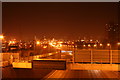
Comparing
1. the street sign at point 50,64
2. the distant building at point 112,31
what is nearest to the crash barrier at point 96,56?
the street sign at point 50,64

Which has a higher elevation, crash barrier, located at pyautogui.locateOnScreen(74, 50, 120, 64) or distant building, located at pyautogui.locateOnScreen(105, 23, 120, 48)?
distant building, located at pyautogui.locateOnScreen(105, 23, 120, 48)

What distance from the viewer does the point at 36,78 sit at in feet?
37.8

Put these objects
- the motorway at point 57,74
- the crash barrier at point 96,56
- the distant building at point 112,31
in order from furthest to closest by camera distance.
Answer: the distant building at point 112,31 < the crash barrier at point 96,56 < the motorway at point 57,74

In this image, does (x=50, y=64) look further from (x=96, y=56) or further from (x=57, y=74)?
(x=96, y=56)

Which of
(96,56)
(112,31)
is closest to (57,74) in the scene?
(96,56)

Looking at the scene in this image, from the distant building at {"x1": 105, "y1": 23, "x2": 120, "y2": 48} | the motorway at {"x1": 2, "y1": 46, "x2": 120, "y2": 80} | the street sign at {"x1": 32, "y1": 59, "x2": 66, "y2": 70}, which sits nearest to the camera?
the motorway at {"x1": 2, "y1": 46, "x2": 120, "y2": 80}

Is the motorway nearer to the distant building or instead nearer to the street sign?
the street sign

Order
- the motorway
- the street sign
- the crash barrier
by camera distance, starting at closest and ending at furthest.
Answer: the motorway < the crash barrier < the street sign

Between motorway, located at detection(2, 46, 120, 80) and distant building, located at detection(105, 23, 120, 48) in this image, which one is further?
distant building, located at detection(105, 23, 120, 48)

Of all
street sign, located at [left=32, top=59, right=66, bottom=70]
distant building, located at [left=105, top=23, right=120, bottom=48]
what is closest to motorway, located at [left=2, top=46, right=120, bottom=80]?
street sign, located at [left=32, top=59, right=66, bottom=70]

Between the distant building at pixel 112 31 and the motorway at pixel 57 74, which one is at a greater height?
the distant building at pixel 112 31

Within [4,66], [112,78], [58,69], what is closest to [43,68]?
[58,69]

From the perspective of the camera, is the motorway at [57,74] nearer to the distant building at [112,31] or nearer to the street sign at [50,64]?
the street sign at [50,64]

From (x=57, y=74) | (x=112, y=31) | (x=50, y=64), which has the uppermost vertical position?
(x=112, y=31)
